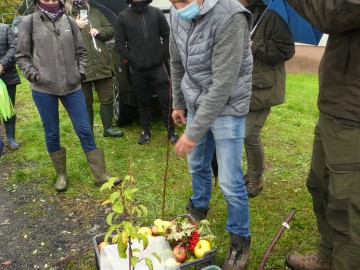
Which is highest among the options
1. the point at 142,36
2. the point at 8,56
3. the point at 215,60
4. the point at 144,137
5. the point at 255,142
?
the point at 215,60

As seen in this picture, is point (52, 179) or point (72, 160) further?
point (72, 160)

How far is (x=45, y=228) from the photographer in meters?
3.23

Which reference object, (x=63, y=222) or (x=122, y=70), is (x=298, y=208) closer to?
(x=63, y=222)

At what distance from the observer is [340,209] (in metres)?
1.92

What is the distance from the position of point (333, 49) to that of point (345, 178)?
64cm

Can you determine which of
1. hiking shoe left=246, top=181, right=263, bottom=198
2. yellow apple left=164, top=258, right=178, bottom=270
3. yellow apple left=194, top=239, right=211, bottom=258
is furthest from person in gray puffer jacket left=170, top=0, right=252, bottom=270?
hiking shoe left=246, top=181, right=263, bottom=198

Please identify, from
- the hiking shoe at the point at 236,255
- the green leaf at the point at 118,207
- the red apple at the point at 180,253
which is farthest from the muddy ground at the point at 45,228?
the green leaf at the point at 118,207

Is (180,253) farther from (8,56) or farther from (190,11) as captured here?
(8,56)

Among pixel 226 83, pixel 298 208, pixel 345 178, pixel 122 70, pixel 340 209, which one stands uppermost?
pixel 226 83

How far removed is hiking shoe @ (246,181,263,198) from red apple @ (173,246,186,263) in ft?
4.91

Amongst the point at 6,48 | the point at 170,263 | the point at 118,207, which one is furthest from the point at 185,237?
the point at 6,48

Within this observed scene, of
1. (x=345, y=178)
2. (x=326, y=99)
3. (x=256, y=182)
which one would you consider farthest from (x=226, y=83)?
(x=256, y=182)

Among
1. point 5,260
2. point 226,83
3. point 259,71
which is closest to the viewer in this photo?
point 226,83

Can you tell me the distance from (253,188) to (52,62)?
2.23m
